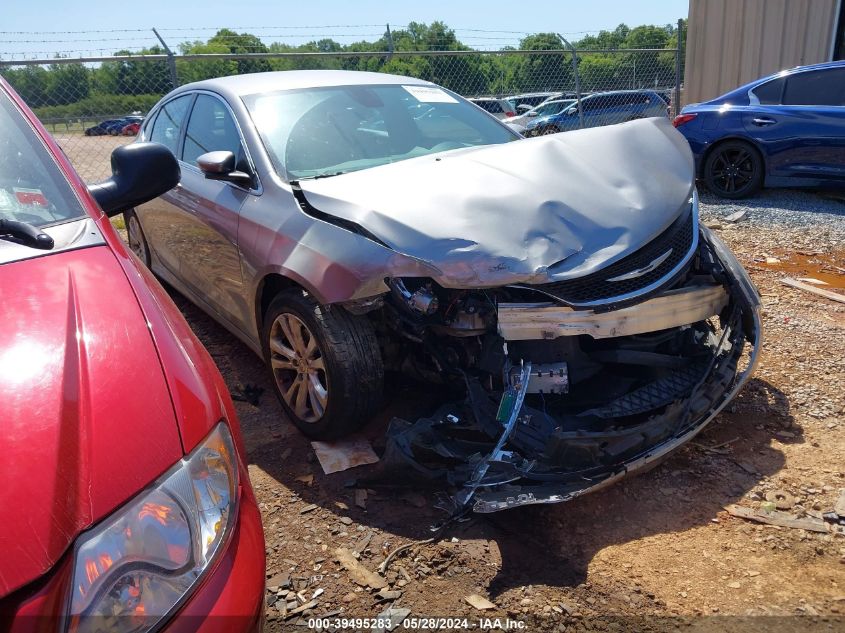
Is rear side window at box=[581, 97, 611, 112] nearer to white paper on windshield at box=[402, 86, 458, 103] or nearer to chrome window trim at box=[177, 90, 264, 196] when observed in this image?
white paper on windshield at box=[402, 86, 458, 103]

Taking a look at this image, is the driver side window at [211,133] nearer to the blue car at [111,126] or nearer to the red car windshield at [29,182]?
the red car windshield at [29,182]

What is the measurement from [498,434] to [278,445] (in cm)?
120

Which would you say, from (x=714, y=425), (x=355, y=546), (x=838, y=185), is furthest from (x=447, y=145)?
(x=838, y=185)

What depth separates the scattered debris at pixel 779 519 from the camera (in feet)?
8.03

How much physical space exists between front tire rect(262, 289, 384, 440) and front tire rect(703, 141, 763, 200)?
22.0 ft

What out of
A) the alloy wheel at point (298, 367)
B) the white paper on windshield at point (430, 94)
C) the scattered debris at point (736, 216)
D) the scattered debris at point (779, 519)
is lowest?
the scattered debris at point (779, 519)

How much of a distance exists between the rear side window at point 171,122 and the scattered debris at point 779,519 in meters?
3.87

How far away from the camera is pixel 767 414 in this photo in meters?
3.23

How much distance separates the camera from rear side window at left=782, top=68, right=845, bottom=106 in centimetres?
759

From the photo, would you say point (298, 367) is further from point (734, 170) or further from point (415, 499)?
point (734, 170)

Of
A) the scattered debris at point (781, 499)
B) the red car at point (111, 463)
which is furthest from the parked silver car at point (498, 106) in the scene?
the red car at point (111, 463)

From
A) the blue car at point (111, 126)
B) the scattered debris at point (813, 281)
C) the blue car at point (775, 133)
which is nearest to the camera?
the scattered debris at point (813, 281)

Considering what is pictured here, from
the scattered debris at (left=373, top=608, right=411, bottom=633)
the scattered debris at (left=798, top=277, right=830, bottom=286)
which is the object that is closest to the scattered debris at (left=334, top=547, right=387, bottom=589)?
the scattered debris at (left=373, top=608, right=411, bottom=633)

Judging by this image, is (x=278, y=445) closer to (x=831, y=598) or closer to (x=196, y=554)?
(x=196, y=554)
